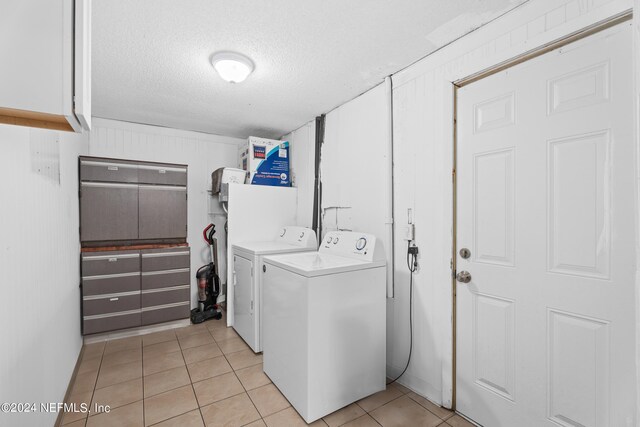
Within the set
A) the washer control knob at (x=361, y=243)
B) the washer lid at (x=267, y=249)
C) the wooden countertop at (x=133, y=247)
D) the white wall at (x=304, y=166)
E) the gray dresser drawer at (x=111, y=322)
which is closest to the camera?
the washer control knob at (x=361, y=243)

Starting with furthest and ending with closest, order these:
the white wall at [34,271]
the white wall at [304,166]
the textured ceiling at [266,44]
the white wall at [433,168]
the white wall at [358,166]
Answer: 1. the white wall at [304,166]
2. the white wall at [358,166]
3. the white wall at [433,168]
4. the textured ceiling at [266,44]
5. the white wall at [34,271]

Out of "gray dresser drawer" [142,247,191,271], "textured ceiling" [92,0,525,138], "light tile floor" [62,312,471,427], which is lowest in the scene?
"light tile floor" [62,312,471,427]

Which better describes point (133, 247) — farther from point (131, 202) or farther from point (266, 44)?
point (266, 44)

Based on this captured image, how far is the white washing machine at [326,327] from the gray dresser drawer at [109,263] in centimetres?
175

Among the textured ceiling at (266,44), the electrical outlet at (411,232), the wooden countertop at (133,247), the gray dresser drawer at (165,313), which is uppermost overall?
the textured ceiling at (266,44)

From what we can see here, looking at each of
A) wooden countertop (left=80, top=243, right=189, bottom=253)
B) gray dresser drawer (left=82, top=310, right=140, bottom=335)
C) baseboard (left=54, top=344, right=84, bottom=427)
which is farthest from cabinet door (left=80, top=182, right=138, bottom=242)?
baseboard (left=54, top=344, right=84, bottom=427)

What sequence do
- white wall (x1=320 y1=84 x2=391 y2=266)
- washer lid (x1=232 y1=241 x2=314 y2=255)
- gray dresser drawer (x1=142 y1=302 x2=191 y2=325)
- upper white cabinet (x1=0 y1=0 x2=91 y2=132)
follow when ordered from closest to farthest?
1. upper white cabinet (x1=0 y1=0 x2=91 y2=132)
2. white wall (x1=320 y1=84 x2=391 y2=266)
3. washer lid (x1=232 y1=241 x2=314 y2=255)
4. gray dresser drawer (x1=142 y1=302 x2=191 y2=325)

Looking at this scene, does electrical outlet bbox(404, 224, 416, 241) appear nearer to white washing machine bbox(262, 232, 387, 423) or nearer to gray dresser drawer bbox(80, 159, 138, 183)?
white washing machine bbox(262, 232, 387, 423)

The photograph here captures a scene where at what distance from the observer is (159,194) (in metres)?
3.20

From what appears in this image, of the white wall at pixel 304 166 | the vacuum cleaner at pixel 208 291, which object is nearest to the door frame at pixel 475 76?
the white wall at pixel 304 166

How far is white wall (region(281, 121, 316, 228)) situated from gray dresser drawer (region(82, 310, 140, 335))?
83.1 inches

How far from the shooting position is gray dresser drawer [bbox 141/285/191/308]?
3031mm

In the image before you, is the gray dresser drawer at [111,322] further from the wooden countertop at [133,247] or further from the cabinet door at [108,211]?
the cabinet door at [108,211]

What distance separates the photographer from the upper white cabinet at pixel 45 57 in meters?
0.61
